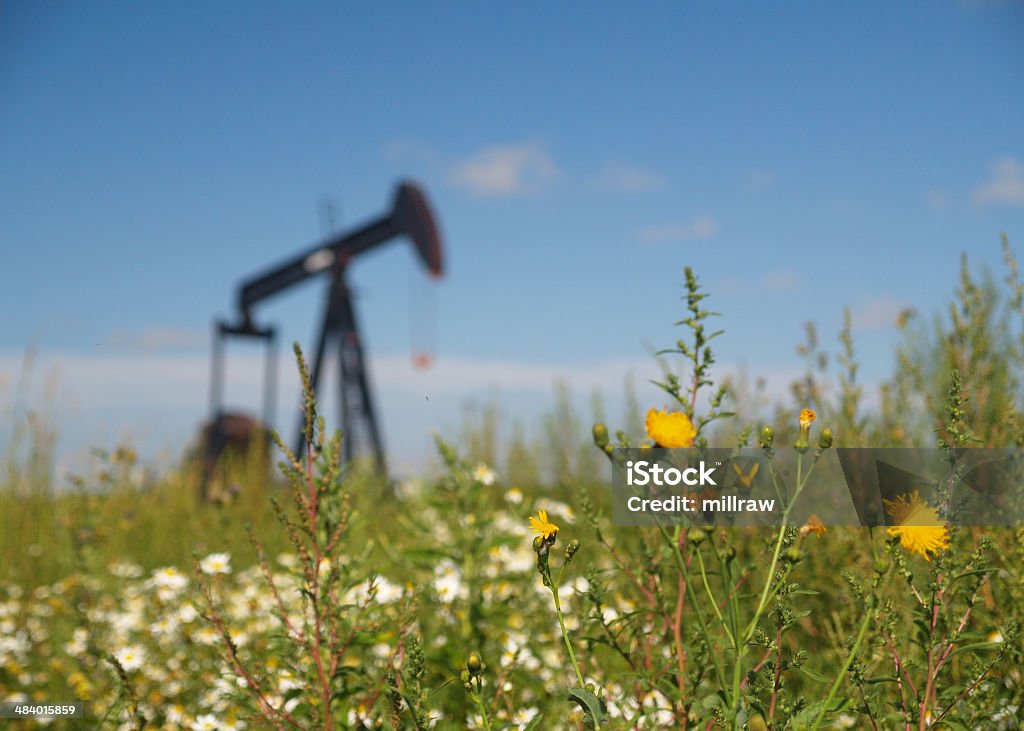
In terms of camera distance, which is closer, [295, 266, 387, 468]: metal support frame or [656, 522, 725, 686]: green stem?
[656, 522, 725, 686]: green stem

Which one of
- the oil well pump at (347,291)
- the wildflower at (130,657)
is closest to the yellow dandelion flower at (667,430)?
the wildflower at (130,657)

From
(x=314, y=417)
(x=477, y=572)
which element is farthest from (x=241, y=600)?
(x=314, y=417)

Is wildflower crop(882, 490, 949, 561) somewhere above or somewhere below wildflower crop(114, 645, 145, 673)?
above

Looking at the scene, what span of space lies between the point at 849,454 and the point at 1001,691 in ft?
2.24

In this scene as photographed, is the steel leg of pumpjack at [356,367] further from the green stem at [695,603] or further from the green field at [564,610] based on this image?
the green stem at [695,603]

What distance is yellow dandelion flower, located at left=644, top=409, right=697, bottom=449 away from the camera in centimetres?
124

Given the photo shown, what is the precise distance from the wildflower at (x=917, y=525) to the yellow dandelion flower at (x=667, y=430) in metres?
0.39

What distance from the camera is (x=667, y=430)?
1239 mm

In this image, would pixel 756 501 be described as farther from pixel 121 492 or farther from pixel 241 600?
pixel 121 492

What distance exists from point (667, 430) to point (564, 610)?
1897mm

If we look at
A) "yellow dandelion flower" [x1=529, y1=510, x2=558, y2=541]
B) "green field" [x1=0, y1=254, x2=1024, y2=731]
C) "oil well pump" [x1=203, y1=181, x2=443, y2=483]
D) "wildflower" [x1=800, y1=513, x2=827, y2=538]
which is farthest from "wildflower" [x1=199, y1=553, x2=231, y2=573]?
"oil well pump" [x1=203, y1=181, x2=443, y2=483]

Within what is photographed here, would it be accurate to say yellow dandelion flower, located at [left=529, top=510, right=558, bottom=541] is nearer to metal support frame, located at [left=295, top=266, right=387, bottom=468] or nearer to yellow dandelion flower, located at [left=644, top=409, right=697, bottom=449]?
yellow dandelion flower, located at [left=644, top=409, right=697, bottom=449]

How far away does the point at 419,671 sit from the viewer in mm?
1196

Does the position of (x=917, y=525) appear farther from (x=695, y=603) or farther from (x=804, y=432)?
(x=695, y=603)
